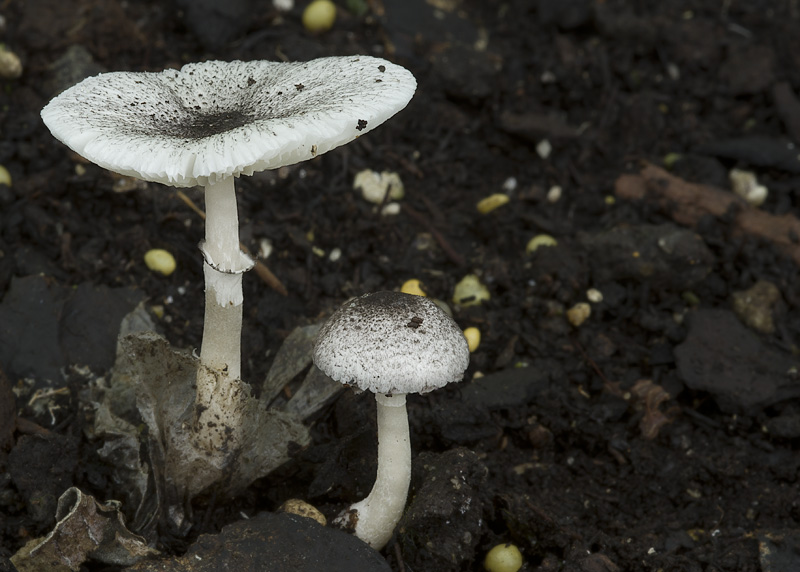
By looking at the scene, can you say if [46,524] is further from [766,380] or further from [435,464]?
[766,380]

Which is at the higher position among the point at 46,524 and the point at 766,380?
the point at 46,524

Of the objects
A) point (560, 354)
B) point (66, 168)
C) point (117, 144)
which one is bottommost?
point (560, 354)

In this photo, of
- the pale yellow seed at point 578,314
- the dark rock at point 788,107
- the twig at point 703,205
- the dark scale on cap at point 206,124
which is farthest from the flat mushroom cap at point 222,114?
the dark rock at point 788,107

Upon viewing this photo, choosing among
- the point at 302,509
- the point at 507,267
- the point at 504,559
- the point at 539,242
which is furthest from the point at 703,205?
the point at 302,509

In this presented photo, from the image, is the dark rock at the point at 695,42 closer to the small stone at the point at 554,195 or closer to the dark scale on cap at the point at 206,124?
the small stone at the point at 554,195

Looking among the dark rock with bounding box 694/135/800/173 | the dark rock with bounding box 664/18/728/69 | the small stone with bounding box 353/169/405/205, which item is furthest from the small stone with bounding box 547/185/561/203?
the dark rock with bounding box 664/18/728/69

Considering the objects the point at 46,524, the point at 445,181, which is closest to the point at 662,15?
the point at 445,181

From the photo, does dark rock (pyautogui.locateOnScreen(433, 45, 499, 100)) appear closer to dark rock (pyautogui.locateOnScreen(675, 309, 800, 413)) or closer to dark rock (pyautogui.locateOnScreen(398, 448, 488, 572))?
dark rock (pyautogui.locateOnScreen(675, 309, 800, 413))
